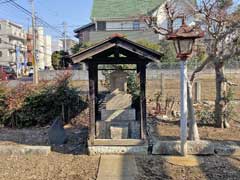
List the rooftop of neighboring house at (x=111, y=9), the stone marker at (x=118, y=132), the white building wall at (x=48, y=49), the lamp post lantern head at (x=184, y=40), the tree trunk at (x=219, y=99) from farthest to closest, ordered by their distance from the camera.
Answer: the white building wall at (x=48, y=49), the rooftop of neighboring house at (x=111, y=9), the tree trunk at (x=219, y=99), the stone marker at (x=118, y=132), the lamp post lantern head at (x=184, y=40)

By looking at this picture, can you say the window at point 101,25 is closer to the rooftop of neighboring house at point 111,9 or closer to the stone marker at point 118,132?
the rooftop of neighboring house at point 111,9

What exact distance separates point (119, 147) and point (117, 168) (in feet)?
2.70

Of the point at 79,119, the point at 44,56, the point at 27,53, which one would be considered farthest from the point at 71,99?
the point at 44,56

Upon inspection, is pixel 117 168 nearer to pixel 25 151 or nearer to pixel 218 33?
pixel 25 151

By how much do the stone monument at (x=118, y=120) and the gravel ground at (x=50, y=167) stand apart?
0.71m

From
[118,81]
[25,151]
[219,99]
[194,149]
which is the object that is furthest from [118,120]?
[219,99]

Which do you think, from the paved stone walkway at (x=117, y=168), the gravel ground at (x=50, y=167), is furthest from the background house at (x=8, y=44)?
the paved stone walkway at (x=117, y=168)

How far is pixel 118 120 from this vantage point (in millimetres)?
6387

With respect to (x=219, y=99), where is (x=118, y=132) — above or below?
below

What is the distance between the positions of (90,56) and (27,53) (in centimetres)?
5939

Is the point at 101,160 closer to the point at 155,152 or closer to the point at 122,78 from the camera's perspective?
the point at 155,152

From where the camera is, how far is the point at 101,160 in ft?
17.9

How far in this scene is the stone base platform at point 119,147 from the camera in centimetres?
580

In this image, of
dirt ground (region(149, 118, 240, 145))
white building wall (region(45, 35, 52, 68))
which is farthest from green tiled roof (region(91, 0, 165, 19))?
white building wall (region(45, 35, 52, 68))
